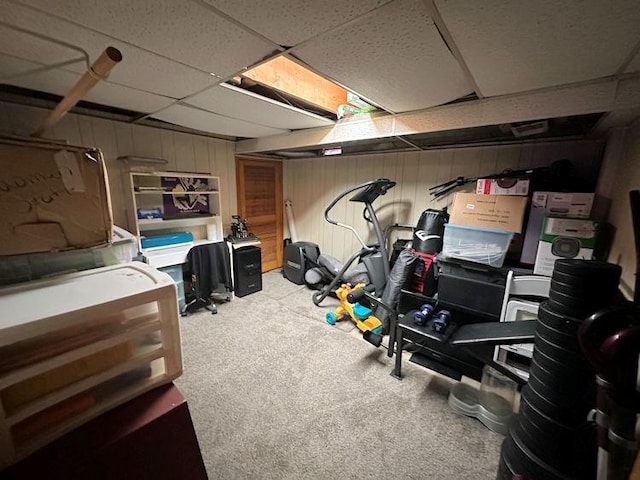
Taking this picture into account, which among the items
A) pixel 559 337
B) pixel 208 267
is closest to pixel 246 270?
pixel 208 267

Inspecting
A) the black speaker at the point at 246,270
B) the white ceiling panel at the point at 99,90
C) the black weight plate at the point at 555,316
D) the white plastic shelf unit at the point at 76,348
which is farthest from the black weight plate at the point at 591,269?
the black speaker at the point at 246,270

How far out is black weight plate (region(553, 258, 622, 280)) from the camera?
2.19 ft

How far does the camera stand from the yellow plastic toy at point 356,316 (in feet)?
7.88

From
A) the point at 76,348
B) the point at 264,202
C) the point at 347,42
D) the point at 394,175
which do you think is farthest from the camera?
the point at 264,202

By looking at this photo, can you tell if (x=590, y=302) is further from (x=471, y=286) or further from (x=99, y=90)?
(x=99, y=90)

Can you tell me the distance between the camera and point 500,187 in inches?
79.4

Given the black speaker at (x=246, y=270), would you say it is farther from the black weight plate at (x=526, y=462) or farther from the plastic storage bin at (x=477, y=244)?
the black weight plate at (x=526, y=462)

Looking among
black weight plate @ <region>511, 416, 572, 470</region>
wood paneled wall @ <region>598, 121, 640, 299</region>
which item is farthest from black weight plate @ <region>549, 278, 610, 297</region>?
wood paneled wall @ <region>598, 121, 640, 299</region>

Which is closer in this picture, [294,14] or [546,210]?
[294,14]

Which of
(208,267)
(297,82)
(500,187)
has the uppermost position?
(297,82)

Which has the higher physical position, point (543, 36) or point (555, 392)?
point (543, 36)

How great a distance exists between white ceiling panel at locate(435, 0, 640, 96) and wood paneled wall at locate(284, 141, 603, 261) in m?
1.30

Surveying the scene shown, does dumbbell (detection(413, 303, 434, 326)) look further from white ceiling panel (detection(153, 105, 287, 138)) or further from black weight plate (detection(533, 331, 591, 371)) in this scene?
white ceiling panel (detection(153, 105, 287, 138))

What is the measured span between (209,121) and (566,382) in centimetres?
293
